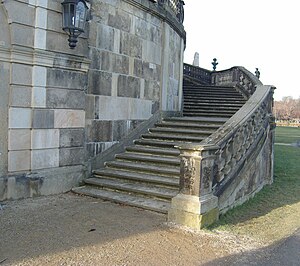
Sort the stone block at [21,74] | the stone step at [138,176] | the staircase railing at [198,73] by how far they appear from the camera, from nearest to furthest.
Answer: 1. the stone block at [21,74]
2. the stone step at [138,176]
3. the staircase railing at [198,73]

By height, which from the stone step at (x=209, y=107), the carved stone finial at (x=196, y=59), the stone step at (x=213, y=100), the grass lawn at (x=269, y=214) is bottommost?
the grass lawn at (x=269, y=214)

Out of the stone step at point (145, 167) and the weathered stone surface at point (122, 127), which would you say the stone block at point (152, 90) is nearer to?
the weathered stone surface at point (122, 127)

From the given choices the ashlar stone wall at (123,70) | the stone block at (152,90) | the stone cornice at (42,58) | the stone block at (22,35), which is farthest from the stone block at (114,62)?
the stone block at (22,35)

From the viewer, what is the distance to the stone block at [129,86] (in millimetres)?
8555

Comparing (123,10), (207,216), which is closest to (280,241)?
(207,216)

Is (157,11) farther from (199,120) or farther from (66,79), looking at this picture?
(66,79)

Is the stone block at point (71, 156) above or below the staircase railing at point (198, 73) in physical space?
below

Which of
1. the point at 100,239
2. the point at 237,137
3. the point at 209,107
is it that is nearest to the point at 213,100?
the point at 209,107

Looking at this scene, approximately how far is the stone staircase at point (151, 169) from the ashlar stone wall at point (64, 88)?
462mm

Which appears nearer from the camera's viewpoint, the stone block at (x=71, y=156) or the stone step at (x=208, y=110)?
the stone block at (x=71, y=156)

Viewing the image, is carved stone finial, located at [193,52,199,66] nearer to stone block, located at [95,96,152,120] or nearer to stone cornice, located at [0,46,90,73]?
stone block, located at [95,96,152,120]

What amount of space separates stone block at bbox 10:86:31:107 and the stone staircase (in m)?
2.02

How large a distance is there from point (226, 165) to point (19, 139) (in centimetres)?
376

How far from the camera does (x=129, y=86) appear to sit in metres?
8.84
